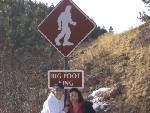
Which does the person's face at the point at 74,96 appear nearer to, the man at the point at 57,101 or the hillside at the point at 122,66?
the man at the point at 57,101

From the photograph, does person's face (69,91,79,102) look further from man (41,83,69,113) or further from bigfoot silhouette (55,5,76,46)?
bigfoot silhouette (55,5,76,46)

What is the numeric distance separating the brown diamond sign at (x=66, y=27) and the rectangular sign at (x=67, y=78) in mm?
350

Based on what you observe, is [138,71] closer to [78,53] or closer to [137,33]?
[137,33]

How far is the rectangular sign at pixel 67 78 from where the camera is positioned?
13156mm

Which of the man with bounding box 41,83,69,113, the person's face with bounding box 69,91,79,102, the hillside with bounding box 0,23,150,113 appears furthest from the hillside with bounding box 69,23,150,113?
the person's face with bounding box 69,91,79,102

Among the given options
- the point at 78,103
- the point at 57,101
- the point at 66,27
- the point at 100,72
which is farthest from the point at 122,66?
the point at 78,103

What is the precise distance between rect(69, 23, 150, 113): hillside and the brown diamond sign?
333 inches

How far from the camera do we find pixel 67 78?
13.2m

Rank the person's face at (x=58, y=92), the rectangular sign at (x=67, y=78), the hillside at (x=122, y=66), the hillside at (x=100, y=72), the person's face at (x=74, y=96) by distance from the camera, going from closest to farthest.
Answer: the person's face at (x=74, y=96), the person's face at (x=58, y=92), the rectangular sign at (x=67, y=78), the hillside at (x=100, y=72), the hillside at (x=122, y=66)

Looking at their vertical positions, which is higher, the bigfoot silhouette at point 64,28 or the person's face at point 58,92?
the bigfoot silhouette at point 64,28

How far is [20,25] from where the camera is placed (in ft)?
115

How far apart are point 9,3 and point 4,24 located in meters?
2.19

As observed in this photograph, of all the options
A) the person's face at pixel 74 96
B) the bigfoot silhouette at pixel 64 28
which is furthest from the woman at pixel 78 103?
the bigfoot silhouette at pixel 64 28

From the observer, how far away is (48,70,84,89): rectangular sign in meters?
13.2
